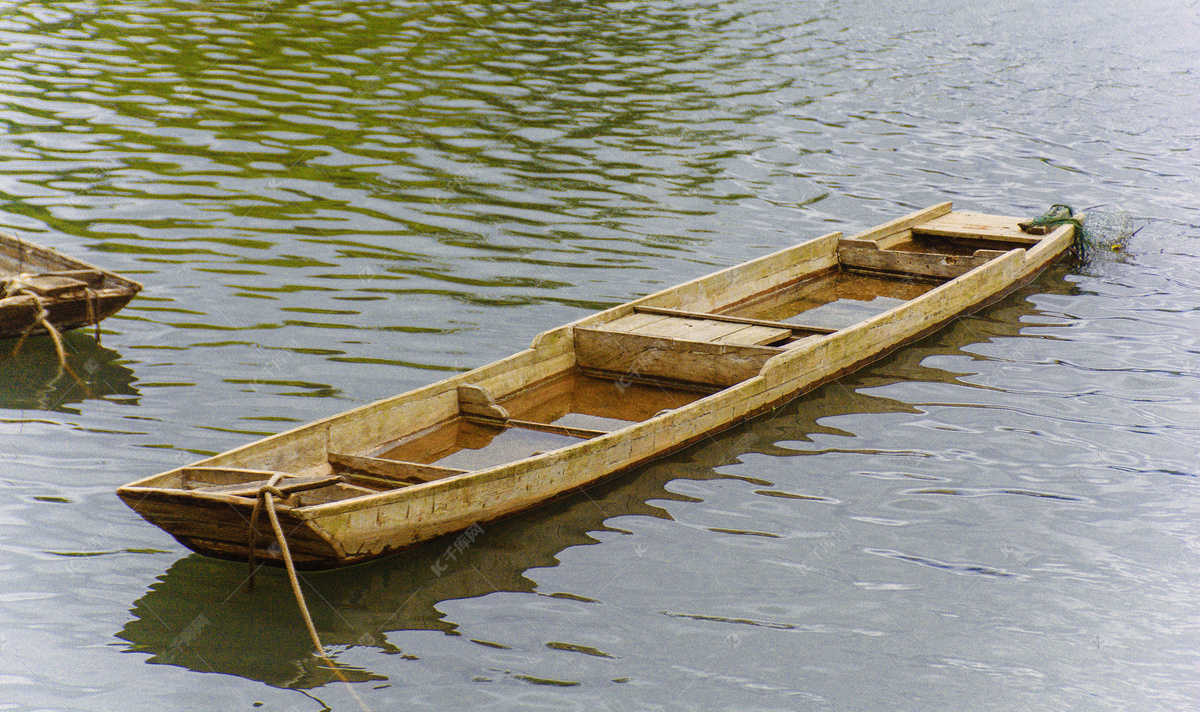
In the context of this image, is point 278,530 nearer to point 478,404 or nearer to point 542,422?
point 478,404

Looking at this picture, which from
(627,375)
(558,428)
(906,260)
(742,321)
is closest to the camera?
(558,428)

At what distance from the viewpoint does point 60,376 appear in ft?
29.6

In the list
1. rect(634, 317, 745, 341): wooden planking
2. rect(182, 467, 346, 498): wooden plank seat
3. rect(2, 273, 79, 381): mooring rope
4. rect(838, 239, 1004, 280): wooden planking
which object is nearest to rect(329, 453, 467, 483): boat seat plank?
rect(182, 467, 346, 498): wooden plank seat

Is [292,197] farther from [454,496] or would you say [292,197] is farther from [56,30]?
[56,30]

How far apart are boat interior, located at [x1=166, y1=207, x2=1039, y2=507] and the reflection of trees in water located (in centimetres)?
272

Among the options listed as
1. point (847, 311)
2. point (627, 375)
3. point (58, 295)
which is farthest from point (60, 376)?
point (847, 311)

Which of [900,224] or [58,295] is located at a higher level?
[900,224]

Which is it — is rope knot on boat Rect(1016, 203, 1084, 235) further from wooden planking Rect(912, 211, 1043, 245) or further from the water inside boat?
the water inside boat

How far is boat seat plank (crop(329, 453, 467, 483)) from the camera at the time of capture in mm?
6699

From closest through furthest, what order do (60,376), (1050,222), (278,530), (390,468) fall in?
(278,530)
(390,468)
(60,376)
(1050,222)

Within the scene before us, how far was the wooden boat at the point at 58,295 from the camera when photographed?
29.3 ft

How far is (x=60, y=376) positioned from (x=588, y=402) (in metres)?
4.24

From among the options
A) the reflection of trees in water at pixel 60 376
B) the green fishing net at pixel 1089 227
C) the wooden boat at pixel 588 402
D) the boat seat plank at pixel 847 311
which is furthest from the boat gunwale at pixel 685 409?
the reflection of trees in water at pixel 60 376

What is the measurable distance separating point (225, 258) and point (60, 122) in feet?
21.1
